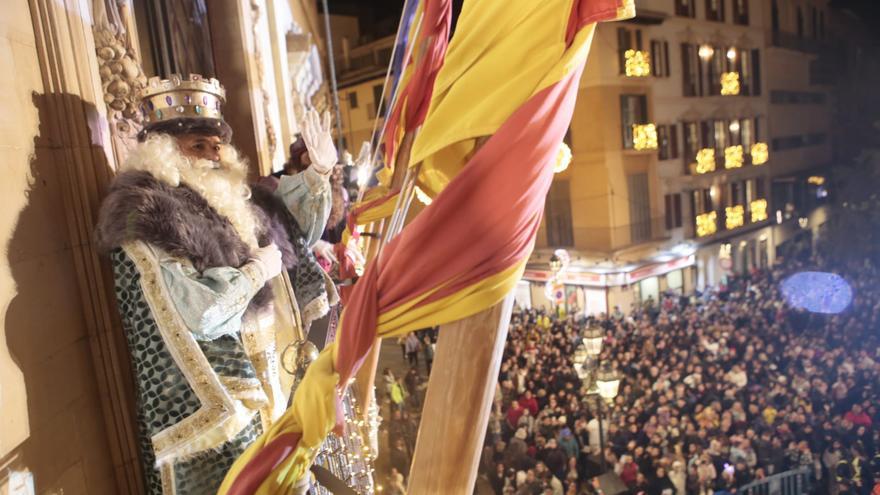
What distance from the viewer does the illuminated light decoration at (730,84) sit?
20.1m

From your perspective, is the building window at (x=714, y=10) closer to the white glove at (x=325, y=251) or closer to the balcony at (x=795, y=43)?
the balcony at (x=795, y=43)

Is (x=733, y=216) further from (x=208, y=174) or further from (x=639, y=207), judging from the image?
(x=208, y=174)

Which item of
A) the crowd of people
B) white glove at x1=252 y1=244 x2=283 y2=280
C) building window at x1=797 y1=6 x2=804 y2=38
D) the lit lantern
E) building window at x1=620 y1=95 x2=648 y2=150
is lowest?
the crowd of people

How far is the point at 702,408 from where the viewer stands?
751 centimetres

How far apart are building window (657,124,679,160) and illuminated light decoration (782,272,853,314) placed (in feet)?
20.7

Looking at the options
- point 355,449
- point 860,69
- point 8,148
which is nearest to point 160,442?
point 355,449

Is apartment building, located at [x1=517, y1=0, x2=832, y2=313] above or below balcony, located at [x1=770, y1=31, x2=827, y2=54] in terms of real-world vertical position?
below

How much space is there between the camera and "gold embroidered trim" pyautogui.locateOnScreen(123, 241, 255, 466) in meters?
2.01

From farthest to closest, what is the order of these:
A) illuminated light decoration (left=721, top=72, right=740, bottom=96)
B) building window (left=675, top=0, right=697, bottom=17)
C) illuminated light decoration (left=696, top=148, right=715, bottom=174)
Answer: illuminated light decoration (left=721, top=72, right=740, bottom=96) < illuminated light decoration (left=696, top=148, right=715, bottom=174) < building window (left=675, top=0, right=697, bottom=17)

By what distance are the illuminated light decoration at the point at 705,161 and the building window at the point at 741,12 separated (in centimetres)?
513

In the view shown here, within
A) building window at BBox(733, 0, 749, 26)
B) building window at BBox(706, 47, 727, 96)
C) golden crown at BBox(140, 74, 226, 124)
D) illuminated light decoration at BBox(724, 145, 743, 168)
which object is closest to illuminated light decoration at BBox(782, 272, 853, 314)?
illuminated light decoration at BBox(724, 145, 743, 168)

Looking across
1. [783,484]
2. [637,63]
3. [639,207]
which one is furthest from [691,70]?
[783,484]

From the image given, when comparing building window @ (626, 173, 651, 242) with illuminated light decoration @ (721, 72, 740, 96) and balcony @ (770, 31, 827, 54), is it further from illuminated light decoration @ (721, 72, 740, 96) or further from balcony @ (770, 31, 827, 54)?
balcony @ (770, 31, 827, 54)

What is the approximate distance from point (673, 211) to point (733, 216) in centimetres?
283
